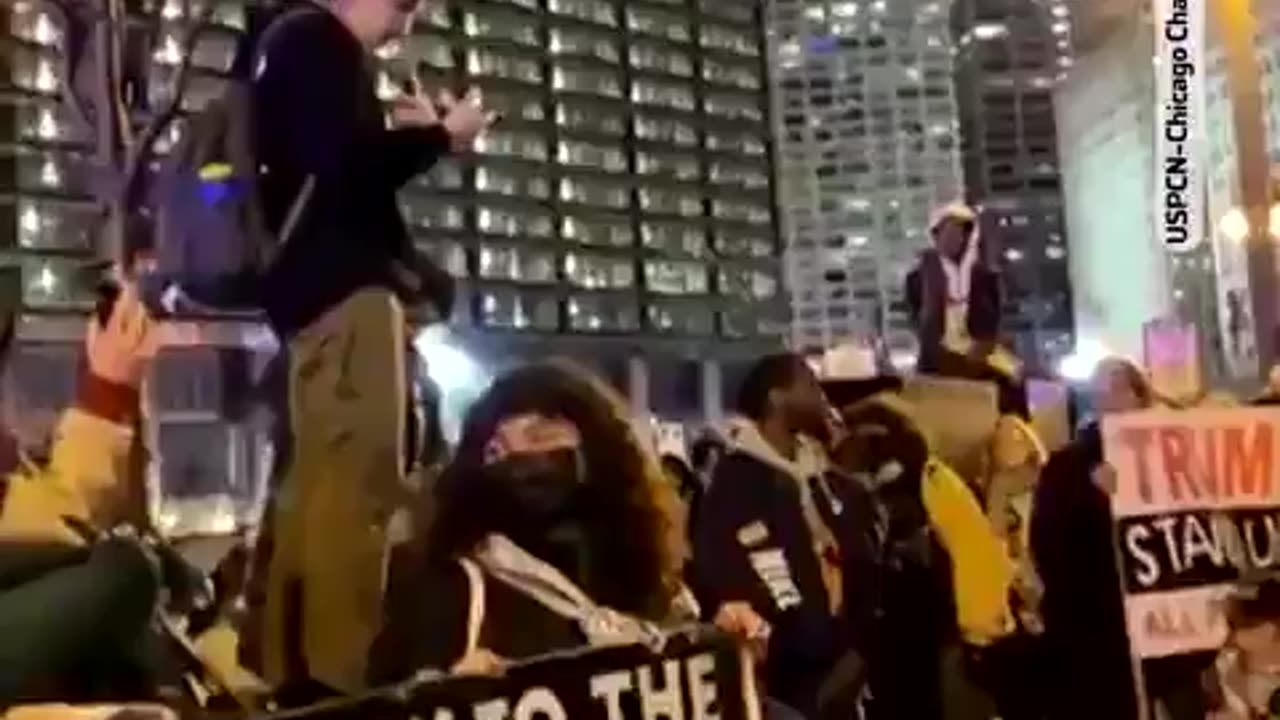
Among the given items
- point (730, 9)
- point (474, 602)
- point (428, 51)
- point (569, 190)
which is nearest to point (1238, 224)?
point (730, 9)

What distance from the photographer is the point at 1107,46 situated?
4.48 meters

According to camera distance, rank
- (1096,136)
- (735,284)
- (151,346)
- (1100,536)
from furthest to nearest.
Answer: (1096,136), (1100,536), (735,284), (151,346)

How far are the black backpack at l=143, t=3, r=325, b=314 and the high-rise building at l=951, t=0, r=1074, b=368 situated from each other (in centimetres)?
186

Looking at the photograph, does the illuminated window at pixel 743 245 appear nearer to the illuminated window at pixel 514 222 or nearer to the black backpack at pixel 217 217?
the illuminated window at pixel 514 222

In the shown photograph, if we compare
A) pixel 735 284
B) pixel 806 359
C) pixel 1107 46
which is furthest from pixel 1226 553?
pixel 1107 46

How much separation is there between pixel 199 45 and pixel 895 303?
1.78m

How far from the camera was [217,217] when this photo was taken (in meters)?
2.07

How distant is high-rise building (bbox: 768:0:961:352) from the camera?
3.44 meters

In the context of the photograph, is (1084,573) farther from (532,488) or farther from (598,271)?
(532,488)

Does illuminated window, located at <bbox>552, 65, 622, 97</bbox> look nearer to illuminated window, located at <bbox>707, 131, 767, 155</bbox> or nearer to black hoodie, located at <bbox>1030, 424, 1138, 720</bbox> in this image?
illuminated window, located at <bbox>707, 131, 767, 155</bbox>

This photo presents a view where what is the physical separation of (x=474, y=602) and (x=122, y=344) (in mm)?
435

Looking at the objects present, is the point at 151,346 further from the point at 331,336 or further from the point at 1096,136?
the point at 1096,136

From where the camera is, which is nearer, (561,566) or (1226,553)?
(561,566)

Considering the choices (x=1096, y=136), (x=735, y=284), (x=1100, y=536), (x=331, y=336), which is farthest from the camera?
(x=1096, y=136)
